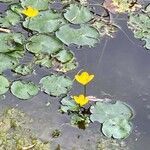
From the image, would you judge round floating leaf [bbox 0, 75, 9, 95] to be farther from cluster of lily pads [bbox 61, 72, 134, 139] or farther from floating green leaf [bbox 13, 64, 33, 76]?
cluster of lily pads [bbox 61, 72, 134, 139]

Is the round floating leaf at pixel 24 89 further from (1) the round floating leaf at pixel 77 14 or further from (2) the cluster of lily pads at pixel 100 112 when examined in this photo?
(1) the round floating leaf at pixel 77 14

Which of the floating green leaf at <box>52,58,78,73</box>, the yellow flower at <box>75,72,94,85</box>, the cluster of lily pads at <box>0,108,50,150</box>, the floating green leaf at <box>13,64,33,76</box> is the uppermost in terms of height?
the yellow flower at <box>75,72,94,85</box>

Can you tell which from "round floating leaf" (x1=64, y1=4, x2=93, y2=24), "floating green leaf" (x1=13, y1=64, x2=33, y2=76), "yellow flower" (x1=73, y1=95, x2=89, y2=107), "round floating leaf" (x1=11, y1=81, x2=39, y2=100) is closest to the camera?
"yellow flower" (x1=73, y1=95, x2=89, y2=107)

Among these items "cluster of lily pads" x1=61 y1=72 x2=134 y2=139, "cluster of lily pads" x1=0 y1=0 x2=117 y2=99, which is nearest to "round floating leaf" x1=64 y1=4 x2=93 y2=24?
"cluster of lily pads" x1=0 y1=0 x2=117 y2=99

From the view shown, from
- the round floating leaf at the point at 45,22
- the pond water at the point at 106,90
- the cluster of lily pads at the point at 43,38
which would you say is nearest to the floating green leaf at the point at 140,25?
the pond water at the point at 106,90

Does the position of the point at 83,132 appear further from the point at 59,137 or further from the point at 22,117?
the point at 22,117
